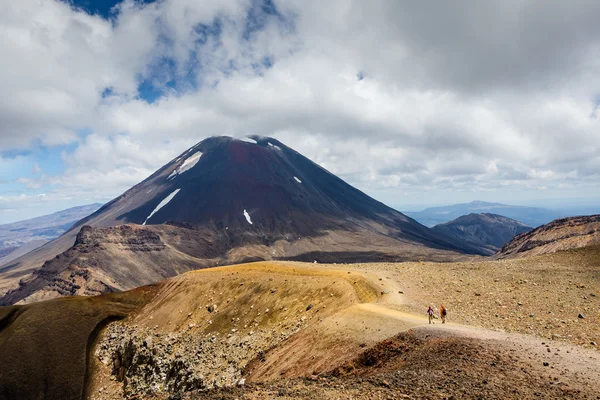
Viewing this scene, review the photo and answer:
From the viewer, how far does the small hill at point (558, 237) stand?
423 feet

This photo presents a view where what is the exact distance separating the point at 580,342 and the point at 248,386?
18.8 m

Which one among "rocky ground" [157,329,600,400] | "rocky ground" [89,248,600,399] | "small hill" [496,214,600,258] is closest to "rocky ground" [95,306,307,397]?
"rocky ground" [89,248,600,399]

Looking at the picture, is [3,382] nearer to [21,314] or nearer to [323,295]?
[21,314]

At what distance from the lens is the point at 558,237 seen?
5640 inches

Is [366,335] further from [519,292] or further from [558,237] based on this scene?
[558,237]

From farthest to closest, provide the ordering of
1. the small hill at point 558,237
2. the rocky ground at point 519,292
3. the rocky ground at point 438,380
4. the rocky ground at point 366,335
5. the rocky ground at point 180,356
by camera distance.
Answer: the small hill at point 558,237
the rocky ground at point 180,356
the rocky ground at point 519,292
the rocky ground at point 366,335
the rocky ground at point 438,380

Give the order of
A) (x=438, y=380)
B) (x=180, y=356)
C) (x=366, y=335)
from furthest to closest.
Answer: (x=180, y=356) → (x=366, y=335) → (x=438, y=380)

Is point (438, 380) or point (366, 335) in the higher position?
point (438, 380)

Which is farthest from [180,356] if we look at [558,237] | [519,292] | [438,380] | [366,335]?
[558,237]

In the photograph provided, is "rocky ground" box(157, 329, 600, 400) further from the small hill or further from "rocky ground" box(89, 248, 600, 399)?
the small hill

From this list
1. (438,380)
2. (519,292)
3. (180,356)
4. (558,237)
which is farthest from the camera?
(558,237)

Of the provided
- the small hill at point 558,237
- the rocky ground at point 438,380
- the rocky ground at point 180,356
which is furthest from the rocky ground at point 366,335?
the small hill at point 558,237

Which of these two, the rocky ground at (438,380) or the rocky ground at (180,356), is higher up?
the rocky ground at (438,380)

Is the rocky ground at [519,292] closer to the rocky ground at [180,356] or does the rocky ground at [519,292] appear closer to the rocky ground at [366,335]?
the rocky ground at [366,335]
